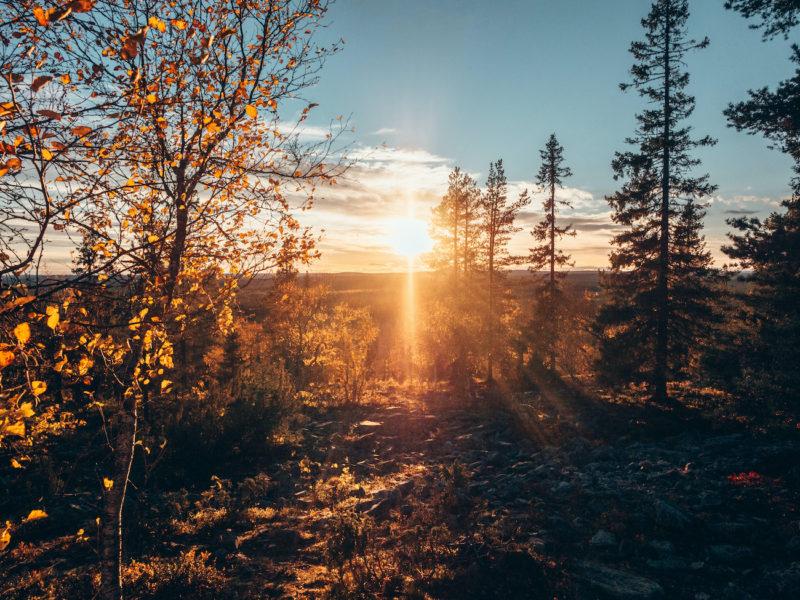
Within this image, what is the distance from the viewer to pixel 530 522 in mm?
9883

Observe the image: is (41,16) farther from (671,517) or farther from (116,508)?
(671,517)

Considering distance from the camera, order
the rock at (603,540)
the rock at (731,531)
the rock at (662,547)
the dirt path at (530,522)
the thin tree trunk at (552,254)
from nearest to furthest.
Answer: the dirt path at (530,522) → the rock at (662,547) → the rock at (731,531) → the rock at (603,540) → the thin tree trunk at (552,254)

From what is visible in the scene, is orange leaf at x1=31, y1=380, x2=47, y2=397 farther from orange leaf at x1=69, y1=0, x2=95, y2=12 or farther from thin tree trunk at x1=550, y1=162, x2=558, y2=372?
thin tree trunk at x1=550, y1=162, x2=558, y2=372

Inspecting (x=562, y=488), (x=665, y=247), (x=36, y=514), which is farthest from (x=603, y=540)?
(x=665, y=247)

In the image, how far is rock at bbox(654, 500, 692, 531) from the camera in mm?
9227

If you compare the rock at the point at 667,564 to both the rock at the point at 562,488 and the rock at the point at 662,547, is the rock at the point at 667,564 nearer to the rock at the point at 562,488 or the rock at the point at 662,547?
the rock at the point at 662,547

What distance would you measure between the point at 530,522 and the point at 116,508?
8.39 meters

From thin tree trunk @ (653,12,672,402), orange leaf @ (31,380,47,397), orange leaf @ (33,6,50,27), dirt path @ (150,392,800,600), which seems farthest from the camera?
thin tree trunk @ (653,12,672,402)

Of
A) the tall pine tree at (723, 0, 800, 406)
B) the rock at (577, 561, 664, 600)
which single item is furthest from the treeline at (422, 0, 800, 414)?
the rock at (577, 561, 664, 600)

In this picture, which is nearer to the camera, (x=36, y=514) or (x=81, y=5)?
(x=81, y=5)

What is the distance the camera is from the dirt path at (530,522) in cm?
764

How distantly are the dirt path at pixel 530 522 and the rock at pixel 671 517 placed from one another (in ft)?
0.08

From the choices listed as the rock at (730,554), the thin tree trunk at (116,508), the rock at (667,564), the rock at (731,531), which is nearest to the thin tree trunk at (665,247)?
the rock at (731,531)

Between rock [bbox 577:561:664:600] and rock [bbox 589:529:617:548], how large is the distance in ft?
2.56
